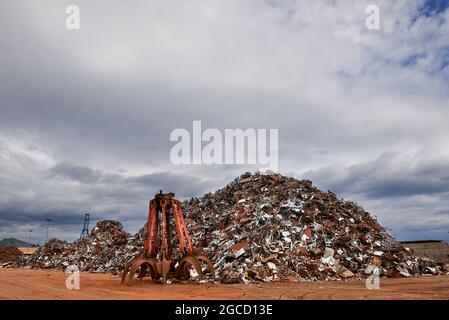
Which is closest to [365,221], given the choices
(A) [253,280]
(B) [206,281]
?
(A) [253,280]

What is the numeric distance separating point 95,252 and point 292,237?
16.6 metres

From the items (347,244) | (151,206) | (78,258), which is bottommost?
(78,258)

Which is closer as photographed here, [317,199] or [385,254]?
[385,254]

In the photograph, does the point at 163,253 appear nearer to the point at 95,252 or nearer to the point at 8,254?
the point at 95,252

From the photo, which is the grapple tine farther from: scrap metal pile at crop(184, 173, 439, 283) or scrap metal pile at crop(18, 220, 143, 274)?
scrap metal pile at crop(18, 220, 143, 274)

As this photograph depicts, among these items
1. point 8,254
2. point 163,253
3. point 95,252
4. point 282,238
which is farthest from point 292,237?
point 8,254

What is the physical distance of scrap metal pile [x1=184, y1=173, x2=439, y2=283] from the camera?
13.3 meters

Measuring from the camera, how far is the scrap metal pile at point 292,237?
1326cm

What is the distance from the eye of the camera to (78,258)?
25328mm

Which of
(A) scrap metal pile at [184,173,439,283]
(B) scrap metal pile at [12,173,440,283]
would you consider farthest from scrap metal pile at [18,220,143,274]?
(A) scrap metal pile at [184,173,439,283]

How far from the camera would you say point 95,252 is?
25.4m

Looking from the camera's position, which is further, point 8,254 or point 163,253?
point 8,254
